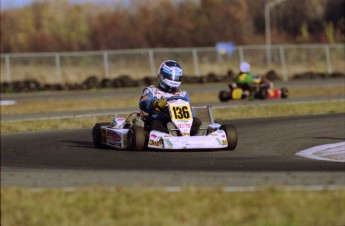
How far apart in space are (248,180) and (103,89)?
25666 mm

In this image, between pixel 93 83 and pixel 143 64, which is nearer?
pixel 93 83

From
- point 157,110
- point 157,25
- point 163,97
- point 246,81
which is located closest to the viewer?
point 157,110

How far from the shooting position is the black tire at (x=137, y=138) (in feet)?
39.4

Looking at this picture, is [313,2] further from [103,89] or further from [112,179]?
[112,179]

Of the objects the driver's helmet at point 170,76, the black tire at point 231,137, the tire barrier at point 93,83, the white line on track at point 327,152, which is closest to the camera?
the white line on track at point 327,152

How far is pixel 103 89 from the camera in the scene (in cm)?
3388

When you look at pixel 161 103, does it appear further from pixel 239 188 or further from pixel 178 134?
pixel 239 188

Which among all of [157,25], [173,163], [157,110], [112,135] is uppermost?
[157,25]

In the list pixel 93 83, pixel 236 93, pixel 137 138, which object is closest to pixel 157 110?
pixel 137 138

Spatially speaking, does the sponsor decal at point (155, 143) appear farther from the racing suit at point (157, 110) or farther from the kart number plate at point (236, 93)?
the kart number plate at point (236, 93)

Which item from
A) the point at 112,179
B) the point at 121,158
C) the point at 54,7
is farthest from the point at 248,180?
the point at 54,7

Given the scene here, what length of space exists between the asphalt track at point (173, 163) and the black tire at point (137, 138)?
0.49 feet

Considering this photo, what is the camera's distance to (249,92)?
24781 millimetres

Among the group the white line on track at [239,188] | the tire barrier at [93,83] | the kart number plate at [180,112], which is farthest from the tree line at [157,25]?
the white line on track at [239,188]
